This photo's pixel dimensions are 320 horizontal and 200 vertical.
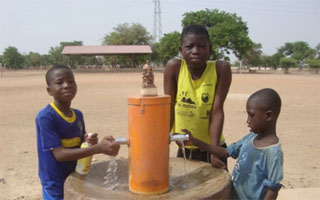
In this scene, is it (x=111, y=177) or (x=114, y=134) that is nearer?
(x=111, y=177)

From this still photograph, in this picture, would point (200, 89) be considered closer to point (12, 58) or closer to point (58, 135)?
point (58, 135)

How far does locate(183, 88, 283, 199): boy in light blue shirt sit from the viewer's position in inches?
62.6

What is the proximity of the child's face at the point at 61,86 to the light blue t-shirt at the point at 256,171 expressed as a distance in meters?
1.10

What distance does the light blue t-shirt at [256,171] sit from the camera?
1.57 m

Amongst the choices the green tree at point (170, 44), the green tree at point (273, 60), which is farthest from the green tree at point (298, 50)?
the green tree at point (170, 44)

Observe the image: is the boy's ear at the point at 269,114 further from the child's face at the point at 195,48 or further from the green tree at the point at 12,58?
the green tree at the point at 12,58

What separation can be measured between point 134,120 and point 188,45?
0.64 metres

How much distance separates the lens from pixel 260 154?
5.46 feet

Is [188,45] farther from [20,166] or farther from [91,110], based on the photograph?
[91,110]

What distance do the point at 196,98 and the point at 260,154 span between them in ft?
1.92

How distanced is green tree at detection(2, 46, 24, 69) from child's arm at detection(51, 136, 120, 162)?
69269 millimetres

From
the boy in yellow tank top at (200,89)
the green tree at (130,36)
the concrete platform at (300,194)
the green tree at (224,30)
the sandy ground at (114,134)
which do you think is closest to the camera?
the boy in yellow tank top at (200,89)

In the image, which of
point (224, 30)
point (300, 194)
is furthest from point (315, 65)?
point (300, 194)

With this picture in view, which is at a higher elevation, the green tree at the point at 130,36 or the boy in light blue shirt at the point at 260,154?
the green tree at the point at 130,36
